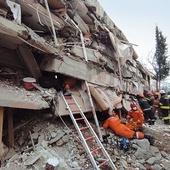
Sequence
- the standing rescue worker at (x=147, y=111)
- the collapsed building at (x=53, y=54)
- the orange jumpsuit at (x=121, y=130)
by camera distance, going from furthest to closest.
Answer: the standing rescue worker at (x=147, y=111), the orange jumpsuit at (x=121, y=130), the collapsed building at (x=53, y=54)

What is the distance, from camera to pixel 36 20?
5.09m

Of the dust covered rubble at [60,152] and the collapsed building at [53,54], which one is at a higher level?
the collapsed building at [53,54]

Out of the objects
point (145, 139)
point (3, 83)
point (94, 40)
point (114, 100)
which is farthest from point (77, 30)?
point (145, 139)

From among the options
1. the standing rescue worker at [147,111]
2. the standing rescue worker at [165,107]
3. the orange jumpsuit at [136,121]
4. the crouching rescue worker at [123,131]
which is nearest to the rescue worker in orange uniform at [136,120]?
the orange jumpsuit at [136,121]

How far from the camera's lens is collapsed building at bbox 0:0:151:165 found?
400cm

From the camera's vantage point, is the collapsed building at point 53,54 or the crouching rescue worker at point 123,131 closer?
the collapsed building at point 53,54

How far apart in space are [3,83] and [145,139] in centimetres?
385

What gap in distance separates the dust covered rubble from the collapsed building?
0.34 m

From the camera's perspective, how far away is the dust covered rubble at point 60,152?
3.39 meters

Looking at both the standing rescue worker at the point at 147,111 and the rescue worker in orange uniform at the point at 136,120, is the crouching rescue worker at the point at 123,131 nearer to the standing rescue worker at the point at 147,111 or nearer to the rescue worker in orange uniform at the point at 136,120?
the rescue worker in orange uniform at the point at 136,120

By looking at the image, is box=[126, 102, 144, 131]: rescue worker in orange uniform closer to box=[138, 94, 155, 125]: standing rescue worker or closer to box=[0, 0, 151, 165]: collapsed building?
box=[0, 0, 151, 165]: collapsed building

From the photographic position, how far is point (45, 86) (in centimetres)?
479

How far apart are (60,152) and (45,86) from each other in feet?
5.37

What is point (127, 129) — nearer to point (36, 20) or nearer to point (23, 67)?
point (23, 67)
